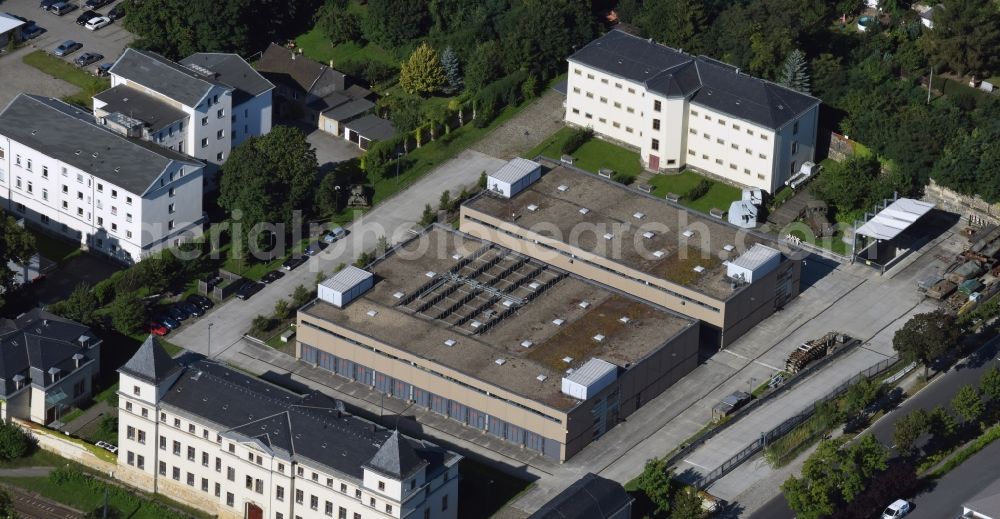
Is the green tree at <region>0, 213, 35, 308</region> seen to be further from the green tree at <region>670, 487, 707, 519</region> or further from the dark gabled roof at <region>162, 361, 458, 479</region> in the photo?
the green tree at <region>670, 487, 707, 519</region>

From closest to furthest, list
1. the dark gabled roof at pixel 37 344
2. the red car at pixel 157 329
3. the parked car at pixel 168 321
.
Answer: the dark gabled roof at pixel 37 344, the red car at pixel 157 329, the parked car at pixel 168 321

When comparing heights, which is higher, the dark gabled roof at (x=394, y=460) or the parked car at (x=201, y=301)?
the dark gabled roof at (x=394, y=460)

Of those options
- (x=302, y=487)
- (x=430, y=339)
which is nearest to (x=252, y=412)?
(x=302, y=487)

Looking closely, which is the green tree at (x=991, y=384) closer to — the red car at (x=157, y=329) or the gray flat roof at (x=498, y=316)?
the gray flat roof at (x=498, y=316)

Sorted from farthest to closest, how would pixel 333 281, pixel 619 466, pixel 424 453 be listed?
pixel 333 281, pixel 619 466, pixel 424 453

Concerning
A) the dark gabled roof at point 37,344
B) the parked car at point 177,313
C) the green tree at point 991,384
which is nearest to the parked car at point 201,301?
the parked car at point 177,313

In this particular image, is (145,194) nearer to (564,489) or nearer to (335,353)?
(335,353)

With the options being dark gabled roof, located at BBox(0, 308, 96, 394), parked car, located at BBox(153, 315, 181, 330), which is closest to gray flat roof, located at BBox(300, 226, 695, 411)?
parked car, located at BBox(153, 315, 181, 330)
